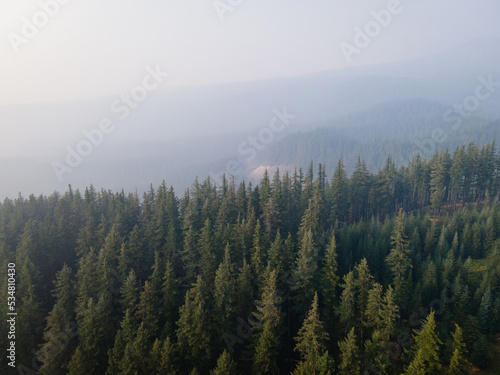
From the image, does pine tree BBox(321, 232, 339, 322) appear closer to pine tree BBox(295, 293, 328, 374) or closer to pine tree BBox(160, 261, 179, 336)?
pine tree BBox(295, 293, 328, 374)

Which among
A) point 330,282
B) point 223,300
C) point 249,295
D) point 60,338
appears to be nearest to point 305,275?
point 330,282

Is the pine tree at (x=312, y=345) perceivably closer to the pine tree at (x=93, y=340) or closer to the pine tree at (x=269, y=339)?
the pine tree at (x=269, y=339)

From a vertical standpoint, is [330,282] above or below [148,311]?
above

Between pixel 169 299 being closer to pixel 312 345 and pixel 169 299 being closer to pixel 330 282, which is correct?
pixel 312 345

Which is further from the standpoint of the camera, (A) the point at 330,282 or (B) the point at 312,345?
(A) the point at 330,282

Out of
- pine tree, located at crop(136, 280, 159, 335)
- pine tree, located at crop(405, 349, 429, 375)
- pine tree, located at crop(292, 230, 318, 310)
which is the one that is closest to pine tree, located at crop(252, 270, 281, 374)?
pine tree, located at crop(292, 230, 318, 310)

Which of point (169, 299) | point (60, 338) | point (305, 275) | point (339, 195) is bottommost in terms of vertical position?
point (60, 338)

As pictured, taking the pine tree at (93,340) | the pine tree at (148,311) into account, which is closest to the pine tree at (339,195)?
the pine tree at (148,311)

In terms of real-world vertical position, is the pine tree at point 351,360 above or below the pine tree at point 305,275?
below
